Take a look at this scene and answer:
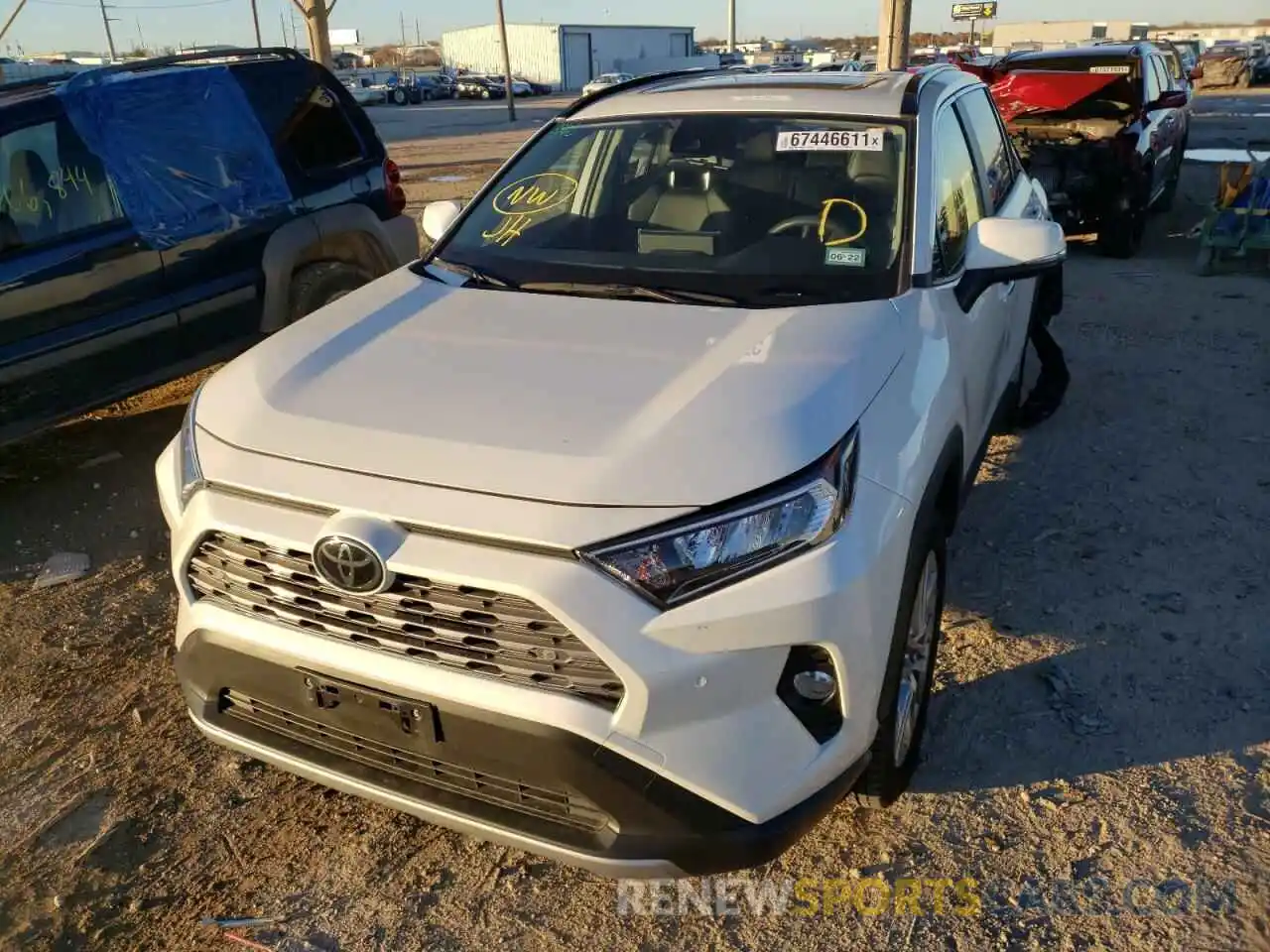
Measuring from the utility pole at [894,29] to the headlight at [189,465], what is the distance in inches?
271

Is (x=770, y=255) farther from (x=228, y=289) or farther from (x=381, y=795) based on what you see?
(x=228, y=289)

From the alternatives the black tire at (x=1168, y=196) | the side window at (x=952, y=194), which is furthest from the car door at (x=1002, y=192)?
the black tire at (x=1168, y=196)

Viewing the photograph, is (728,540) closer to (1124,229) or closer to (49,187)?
(49,187)

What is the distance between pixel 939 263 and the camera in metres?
3.04

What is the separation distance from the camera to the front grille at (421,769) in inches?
81.0

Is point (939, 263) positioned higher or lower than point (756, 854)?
higher

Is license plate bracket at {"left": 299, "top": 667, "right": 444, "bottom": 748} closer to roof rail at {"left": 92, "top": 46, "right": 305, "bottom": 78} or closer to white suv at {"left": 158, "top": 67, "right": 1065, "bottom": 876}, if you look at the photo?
white suv at {"left": 158, "top": 67, "right": 1065, "bottom": 876}

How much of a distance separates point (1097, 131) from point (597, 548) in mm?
8723

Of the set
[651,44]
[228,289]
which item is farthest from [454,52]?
[228,289]

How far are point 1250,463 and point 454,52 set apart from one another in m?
86.8

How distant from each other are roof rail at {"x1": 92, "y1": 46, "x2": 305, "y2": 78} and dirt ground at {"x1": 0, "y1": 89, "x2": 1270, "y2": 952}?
2284 millimetres

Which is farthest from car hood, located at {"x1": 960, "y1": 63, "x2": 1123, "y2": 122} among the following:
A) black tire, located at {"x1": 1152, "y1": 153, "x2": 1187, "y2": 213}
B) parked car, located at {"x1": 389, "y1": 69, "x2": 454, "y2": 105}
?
parked car, located at {"x1": 389, "y1": 69, "x2": 454, "y2": 105}

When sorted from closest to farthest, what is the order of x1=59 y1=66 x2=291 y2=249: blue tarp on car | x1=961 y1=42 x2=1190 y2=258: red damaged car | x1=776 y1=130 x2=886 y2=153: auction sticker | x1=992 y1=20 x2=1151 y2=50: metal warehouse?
x1=776 y1=130 x2=886 y2=153: auction sticker, x1=59 y1=66 x2=291 y2=249: blue tarp on car, x1=961 y1=42 x2=1190 y2=258: red damaged car, x1=992 y1=20 x2=1151 y2=50: metal warehouse

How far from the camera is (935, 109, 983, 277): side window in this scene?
10.3ft
